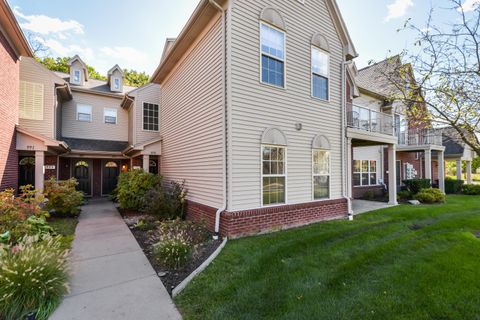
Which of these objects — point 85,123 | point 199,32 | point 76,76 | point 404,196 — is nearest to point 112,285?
Answer: point 199,32

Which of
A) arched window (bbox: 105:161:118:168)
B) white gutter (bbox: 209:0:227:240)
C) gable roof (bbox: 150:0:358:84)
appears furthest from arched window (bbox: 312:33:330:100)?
arched window (bbox: 105:161:118:168)

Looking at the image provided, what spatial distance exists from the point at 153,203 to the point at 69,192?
434cm

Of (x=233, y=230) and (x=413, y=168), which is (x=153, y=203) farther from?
(x=413, y=168)

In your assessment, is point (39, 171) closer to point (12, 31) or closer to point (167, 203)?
point (12, 31)

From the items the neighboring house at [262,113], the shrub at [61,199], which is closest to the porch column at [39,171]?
the shrub at [61,199]

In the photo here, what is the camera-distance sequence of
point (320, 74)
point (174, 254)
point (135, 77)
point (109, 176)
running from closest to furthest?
point (174, 254) < point (320, 74) < point (109, 176) < point (135, 77)

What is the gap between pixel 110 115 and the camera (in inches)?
630

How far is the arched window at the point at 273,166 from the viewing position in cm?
697

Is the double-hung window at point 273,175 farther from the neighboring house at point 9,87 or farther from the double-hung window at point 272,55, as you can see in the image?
the neighboring house at point 9,87

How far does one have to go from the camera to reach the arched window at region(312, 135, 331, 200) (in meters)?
8.35

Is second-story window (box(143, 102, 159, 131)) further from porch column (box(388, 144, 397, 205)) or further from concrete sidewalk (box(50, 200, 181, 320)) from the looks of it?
porch column (box(388, 144, 397, 205))

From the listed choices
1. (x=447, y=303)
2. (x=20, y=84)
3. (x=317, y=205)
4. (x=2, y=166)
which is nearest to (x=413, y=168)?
(x=317, y=205)

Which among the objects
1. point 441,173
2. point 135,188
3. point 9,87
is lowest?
point 135,188

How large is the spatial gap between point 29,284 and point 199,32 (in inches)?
314
